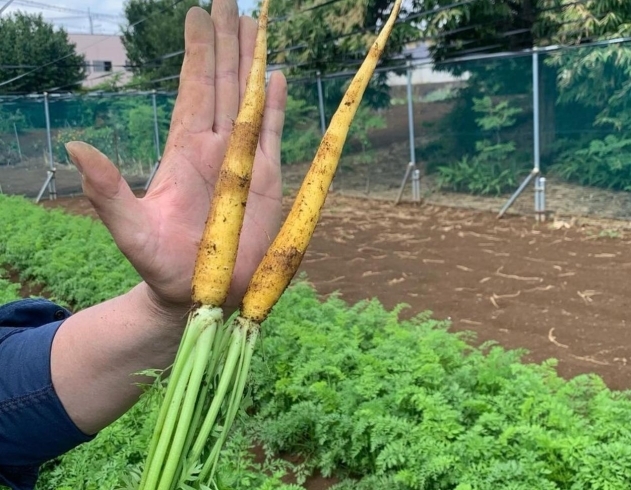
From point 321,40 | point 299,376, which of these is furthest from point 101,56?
point 299,376

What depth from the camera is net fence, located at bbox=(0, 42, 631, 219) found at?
367 inches

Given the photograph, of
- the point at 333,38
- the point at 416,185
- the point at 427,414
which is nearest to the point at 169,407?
the point at 427,414

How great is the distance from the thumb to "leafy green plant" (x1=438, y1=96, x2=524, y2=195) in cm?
979

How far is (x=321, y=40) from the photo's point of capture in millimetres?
14852

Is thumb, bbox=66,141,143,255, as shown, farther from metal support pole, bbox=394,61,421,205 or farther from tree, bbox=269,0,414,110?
tree, bbox=269,0,414,110

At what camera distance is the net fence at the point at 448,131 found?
30.6 feet

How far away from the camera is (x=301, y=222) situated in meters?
1.22

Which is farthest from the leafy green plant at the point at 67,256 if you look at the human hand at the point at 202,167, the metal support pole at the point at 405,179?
the metal support pole at the point at 405,179

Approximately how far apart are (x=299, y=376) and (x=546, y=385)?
1298 mm

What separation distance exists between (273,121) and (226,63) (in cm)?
16

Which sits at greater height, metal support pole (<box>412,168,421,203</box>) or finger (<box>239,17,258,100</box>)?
finger (<box>239,17,258,100</box>)

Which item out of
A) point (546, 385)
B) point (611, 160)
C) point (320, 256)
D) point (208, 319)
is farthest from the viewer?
point (611, 160)

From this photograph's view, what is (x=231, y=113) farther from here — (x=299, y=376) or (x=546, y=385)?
(x=546, y=385)

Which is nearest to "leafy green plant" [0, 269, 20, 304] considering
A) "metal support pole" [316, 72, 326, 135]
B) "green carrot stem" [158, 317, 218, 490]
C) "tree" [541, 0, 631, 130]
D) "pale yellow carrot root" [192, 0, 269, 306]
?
"pale yellow carrot root" [192, 0, 269, 306]
